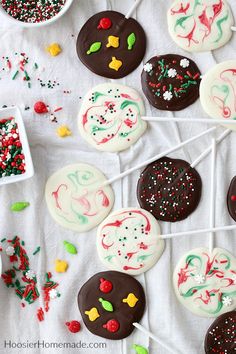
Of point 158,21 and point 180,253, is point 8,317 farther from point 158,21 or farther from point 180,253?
point 158,21

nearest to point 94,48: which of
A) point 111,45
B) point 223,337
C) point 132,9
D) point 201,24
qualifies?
point 111,45

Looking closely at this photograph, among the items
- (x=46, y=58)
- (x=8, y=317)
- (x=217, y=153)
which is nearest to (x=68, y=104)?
(x=46, y=58)

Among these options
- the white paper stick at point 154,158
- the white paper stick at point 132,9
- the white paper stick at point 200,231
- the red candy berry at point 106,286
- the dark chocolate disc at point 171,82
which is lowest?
the red candy berry at point 106,286

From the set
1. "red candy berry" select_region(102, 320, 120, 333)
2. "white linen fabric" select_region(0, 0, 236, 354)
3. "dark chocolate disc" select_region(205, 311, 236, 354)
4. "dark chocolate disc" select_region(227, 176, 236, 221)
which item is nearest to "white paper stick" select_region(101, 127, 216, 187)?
"white linen fabric" select_region(0, 0, 236, 354)

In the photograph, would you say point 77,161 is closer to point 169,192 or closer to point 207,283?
point 169,192

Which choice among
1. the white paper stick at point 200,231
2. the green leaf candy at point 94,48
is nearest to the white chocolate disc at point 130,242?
the white paper stick at point 200,231

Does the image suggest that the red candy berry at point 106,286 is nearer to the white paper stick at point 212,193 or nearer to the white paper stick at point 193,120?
the white paper stick at point 212,193
